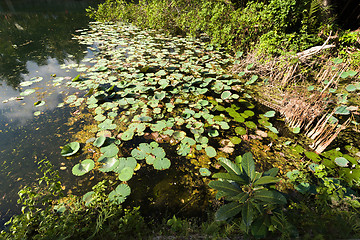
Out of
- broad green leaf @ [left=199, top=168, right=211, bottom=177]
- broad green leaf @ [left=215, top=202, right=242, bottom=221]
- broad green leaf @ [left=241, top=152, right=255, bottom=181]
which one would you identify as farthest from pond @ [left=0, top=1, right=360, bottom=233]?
broad green leaf @ [left=215, top=202, right=242, bottom=221]

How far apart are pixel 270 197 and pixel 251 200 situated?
0.43 feet

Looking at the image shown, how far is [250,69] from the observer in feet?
13.8

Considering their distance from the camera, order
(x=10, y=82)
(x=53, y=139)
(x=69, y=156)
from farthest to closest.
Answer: (x=10, y=82)
(x=53, y=139)
(x=69, y=156)

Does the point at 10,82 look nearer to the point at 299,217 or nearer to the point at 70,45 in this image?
the point at 70,45

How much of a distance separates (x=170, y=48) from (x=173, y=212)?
214 inches

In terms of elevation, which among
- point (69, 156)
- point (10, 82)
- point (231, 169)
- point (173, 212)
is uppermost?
point (231, 169)

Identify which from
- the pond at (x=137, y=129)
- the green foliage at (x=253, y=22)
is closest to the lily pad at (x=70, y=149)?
the pond at (x=137, y=129)

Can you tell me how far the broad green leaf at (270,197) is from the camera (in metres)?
→ 1.06

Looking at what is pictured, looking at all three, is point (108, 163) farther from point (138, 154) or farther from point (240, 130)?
point (240, 130)

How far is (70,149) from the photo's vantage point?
208cm

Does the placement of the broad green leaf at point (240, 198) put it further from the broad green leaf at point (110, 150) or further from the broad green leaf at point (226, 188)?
the broad green leaf at point (110, 150)

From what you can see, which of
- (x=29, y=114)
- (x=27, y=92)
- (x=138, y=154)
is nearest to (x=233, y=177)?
(x=138, y=154)

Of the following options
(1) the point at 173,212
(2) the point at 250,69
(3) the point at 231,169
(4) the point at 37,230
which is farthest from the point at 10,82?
(2) the point at 250,69

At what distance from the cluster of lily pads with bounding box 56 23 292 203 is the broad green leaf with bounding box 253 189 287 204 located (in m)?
0.85
